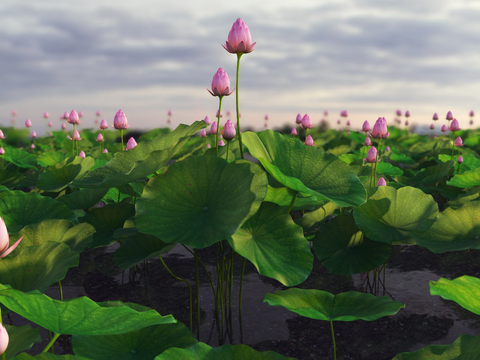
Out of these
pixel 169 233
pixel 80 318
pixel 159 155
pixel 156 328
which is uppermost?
pixel 159 155

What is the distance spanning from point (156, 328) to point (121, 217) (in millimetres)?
1021

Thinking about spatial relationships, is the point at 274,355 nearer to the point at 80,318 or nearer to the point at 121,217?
the point at 80,318

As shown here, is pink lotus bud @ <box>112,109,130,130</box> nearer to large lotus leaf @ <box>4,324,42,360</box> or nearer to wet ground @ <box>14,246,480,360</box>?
wet ground @ <box>14,246,480,360</box>

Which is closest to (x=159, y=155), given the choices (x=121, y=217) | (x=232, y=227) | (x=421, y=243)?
(x=232, y=227)

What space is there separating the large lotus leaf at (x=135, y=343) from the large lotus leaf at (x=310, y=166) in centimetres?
86

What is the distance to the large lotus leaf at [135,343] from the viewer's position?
1548mm

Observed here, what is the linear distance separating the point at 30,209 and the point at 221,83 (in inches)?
56.5

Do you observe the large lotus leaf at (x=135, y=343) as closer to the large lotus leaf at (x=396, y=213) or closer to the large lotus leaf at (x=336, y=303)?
the large lotus leaf at (x=336, y=303)

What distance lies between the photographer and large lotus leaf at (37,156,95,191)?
317 centimetres

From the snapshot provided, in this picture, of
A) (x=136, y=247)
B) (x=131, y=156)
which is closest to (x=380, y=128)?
(x=131, y=156)

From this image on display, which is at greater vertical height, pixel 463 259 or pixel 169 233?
pixel 169 233

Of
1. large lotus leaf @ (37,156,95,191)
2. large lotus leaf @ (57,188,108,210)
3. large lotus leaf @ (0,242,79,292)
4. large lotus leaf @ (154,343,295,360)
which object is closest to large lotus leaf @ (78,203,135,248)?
large lotus leaf @ (57,188,108,210)

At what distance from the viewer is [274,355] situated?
141 centimetres

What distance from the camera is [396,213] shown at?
2305 mm
